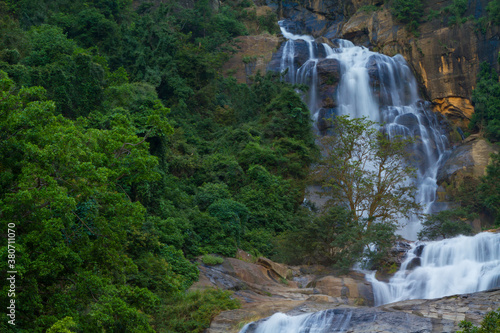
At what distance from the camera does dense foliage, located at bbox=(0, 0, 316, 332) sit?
11438 millimetres

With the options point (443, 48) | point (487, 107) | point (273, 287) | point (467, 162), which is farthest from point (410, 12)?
point (273, 287)

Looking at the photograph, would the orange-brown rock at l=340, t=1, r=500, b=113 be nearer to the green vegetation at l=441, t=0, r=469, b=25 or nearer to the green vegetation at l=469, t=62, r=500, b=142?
the green vegetation at l=441, t=0, r=469, b=25

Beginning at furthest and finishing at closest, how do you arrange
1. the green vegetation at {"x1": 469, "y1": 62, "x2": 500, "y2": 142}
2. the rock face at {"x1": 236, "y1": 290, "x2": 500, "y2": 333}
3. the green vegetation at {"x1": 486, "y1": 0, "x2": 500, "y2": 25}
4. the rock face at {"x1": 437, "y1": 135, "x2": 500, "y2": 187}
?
the green vegetation at {"x1": 486, "y1": 0, "x2": 500, "y2": 25}, the green vegetation at {"x1": 469, "y1": 62, "x2": 500, "y2": 142}, the rock face at {"x1": 437, "y1": 135, "x2": 500, "y2": 187}, the rock face at {"x1": 236, "y1": 290, "x2": 500, "y2": 333}

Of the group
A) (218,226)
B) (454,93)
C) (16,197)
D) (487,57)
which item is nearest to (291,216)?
(218,226)

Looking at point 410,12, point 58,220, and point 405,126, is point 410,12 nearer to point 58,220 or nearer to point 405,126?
point 405,126

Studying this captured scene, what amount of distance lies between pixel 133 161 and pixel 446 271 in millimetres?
12982

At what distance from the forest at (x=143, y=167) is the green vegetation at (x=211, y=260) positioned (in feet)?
1.88

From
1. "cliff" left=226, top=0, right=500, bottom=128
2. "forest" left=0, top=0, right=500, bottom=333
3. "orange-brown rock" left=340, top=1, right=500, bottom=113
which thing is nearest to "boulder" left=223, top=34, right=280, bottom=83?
"cliff" left=226, top=0, right=500, bottom=128

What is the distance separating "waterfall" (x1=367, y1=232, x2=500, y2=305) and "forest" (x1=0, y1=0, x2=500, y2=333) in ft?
6.12

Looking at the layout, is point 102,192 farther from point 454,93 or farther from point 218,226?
point 454,93

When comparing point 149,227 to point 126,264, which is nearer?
point 126,264

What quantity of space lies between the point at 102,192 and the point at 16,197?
2575mm

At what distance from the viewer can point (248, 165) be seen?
29.7m

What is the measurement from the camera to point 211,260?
1942 centimetres
